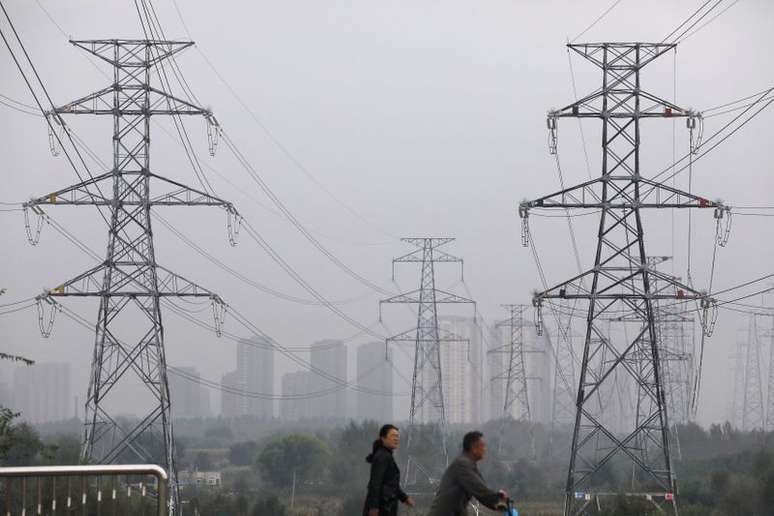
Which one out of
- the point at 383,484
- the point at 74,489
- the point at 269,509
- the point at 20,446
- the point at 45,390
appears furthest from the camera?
the point at 45,390

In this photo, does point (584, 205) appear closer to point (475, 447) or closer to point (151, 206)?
point (151, 206)

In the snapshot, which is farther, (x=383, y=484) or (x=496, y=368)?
(x=496, y=368)

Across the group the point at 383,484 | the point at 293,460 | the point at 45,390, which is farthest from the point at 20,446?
the point at 45,390

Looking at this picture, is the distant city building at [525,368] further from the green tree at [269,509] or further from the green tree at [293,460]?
the green tree at [269,509]

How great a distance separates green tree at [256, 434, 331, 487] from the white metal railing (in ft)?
263

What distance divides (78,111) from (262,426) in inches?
6195

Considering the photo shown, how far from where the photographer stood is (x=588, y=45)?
123 ft

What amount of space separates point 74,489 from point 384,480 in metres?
3.52

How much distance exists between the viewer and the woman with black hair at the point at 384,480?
1426cm

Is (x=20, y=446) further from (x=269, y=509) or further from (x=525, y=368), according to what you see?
(x=525, y=368)

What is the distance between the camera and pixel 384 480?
47.0 ft

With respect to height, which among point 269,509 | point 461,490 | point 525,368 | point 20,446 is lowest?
point 269,509

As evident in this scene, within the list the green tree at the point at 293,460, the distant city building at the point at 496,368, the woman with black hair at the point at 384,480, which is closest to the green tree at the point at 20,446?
the woman with black hair at the point at 384,480

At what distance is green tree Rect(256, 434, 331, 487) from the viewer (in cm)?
9369
